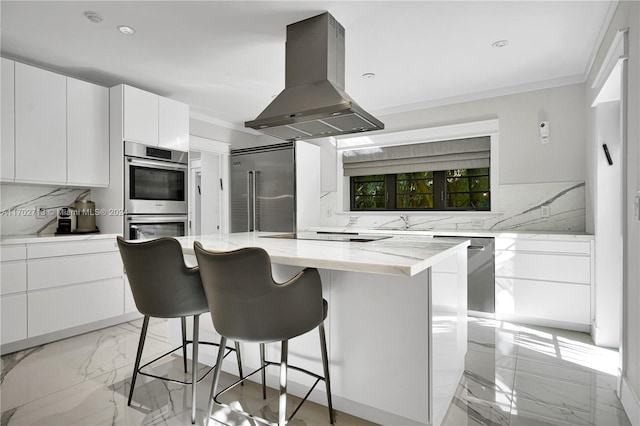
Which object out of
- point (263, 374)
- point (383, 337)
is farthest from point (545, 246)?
point (263, 374)

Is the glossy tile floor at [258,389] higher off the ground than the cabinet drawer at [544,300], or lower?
lower

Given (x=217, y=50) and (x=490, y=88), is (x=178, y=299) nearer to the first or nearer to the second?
(x=217, y=50)

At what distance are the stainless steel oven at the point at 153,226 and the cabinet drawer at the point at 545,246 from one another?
11.0 ft

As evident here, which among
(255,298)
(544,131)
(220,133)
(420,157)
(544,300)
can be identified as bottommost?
(544,300)

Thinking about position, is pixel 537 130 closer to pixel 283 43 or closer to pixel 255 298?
pixel 283 43

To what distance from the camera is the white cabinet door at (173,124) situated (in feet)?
12.3

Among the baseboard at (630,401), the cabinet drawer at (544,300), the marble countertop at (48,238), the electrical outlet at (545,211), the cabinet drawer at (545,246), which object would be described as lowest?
the baseboard at (630,401)

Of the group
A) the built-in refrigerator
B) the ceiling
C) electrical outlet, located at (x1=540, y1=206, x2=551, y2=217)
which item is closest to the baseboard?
electrical outlet, located at (x1=540, y1=206, x2=551, y2=217)

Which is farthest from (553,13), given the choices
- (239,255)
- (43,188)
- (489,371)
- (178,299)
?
(43,188)

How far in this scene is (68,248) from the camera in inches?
119

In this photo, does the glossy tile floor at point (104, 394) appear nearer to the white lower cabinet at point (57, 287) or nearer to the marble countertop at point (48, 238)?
the white lower cabinet at point (57, 287)

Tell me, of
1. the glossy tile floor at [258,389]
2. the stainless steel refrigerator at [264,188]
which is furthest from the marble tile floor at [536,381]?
the stainless steel refrigerator at [264,188]

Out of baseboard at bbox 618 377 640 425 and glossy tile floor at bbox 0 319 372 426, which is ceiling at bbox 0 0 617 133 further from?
glossy tile floor at bbox 0 319 372 426

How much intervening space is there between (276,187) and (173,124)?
4.97 feet
